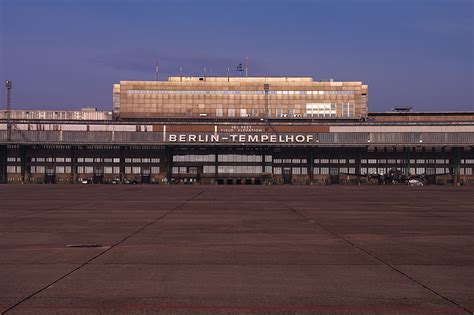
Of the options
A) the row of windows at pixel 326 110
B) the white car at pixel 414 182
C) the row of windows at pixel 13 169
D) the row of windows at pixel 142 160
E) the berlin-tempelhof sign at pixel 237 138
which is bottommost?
the white car at pixel 414 182

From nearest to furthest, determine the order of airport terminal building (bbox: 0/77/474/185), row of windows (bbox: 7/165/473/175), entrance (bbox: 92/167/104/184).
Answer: airport terminal building (bbox: 0/77/474/185)
entrance (bbox: 92/167/104/184)
row of windows (bbox: 7/165/473/175)

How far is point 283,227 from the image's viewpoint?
24.2 metres

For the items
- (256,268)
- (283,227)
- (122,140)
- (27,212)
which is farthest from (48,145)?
(256,268)

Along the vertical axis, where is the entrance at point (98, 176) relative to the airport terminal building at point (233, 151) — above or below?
below

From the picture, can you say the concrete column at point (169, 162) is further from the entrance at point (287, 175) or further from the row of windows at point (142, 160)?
the entrance at point (287, 175)

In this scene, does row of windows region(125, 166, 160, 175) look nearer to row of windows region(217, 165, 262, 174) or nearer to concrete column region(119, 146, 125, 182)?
concrete column region(119, 146, 125, 182)

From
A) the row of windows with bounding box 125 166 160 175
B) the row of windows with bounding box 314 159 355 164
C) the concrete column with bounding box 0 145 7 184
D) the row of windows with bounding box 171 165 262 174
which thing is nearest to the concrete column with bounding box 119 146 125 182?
the row of windows with bounding box 125 166 160 175

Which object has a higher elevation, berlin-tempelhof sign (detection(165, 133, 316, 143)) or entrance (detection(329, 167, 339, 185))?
berlin-tempelhof sign (detection(165, 133, 316, 143))

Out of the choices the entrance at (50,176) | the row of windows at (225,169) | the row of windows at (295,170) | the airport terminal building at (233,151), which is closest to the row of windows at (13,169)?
the airport terminal building at (233,151)

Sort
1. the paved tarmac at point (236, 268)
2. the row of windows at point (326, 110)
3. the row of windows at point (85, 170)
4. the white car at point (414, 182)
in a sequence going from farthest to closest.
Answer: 1. the row of windows at point (326, 110)
2. the row of windows at point (85, 170)
3. the white car at point (414, 182)
4. the paved tarmac at point (236, 268)

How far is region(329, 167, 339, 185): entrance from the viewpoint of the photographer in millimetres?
113062

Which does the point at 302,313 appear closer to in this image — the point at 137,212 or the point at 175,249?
the point at 175,249

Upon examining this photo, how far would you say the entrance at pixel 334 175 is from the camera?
113062mm

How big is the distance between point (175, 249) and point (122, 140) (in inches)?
3792
